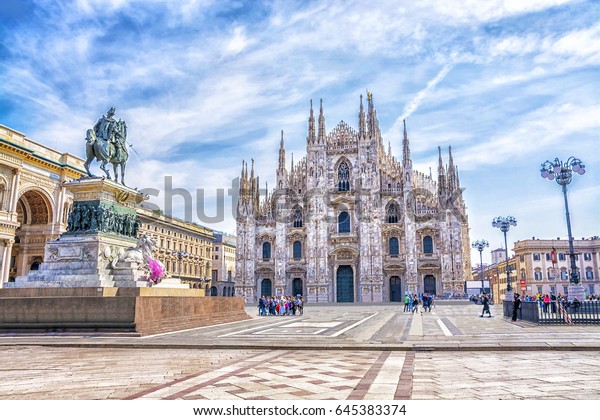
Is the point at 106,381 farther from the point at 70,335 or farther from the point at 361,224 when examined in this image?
the point at 361,224

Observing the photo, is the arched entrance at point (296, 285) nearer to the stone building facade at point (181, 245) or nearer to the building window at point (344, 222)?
the building window at point (344, 222)

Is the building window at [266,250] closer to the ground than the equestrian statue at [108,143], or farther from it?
closer to the ground

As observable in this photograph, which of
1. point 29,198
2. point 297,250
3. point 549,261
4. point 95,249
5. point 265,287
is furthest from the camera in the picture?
point 549,261

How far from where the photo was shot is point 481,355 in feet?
28.5

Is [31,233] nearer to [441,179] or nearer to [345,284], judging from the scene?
[345,284]

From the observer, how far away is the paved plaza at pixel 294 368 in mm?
5191

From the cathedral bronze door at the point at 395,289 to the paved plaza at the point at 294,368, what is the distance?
121 ft

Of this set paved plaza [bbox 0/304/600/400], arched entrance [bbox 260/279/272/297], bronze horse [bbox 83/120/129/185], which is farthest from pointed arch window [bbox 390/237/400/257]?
paved plaza [bbox 0/304/600/400]

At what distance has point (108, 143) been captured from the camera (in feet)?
52.4

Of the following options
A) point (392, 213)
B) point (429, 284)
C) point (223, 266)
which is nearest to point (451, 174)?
point (392, 213)

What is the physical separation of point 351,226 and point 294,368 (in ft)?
141

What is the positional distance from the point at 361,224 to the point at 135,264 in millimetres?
35826

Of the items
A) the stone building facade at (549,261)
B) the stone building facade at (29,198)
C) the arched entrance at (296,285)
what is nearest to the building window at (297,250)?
the arched entrance at (296,285)

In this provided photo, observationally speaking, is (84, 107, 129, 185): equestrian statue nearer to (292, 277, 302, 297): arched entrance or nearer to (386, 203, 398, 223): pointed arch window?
(292, 277, 302, 297): arched entrance
